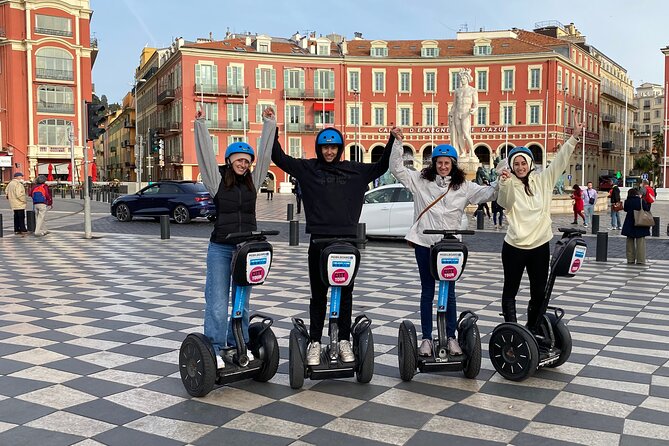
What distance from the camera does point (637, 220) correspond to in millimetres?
12727

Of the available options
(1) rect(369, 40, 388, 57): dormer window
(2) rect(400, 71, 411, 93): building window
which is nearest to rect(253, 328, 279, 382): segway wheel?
→ (2) rect(400, 71, 411, 93): building window

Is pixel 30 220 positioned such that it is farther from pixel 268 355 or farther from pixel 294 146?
pixel 294 146

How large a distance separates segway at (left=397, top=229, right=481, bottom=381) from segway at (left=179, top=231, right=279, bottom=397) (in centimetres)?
102

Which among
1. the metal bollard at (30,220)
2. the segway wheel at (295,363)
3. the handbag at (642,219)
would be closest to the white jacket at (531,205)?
the segway wheel at (295,363)

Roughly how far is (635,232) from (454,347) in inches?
357

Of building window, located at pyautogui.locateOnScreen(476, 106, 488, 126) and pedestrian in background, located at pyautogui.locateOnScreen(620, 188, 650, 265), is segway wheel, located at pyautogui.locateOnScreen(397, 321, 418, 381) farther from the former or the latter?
building window, located at pyautogui.locateOnScreen(476, 106, 488, 126)

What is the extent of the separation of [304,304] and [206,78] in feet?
163

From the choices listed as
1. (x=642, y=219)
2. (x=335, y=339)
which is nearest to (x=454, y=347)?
(x=335, y=339)

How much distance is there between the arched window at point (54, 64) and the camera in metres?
53.8

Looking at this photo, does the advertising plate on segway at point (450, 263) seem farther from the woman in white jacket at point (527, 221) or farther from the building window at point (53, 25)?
the building window at point (53, 25)

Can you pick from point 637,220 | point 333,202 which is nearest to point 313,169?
point 333,202

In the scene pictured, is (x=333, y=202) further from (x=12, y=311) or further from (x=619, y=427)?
(x=12, y=311)

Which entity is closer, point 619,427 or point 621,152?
point 619,427

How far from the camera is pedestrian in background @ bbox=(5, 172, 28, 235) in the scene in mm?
18234
